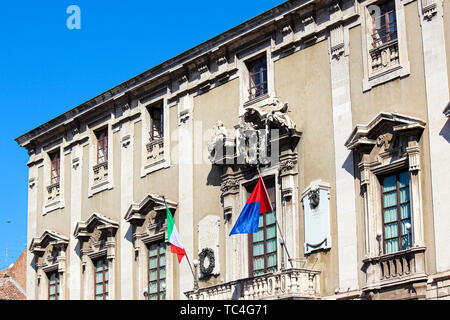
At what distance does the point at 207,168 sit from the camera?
30.7 meters

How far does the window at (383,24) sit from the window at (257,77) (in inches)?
174

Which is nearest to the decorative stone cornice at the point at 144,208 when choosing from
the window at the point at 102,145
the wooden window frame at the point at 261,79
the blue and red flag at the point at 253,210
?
the window at the point at 102,145

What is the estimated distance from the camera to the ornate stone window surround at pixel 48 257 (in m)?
36.3

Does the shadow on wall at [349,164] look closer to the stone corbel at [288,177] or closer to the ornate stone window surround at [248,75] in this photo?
the stone corbel at [288,177]

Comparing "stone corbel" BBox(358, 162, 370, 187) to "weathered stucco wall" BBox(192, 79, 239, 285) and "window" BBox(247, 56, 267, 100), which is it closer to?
"window" BBox(247, 56, 267, 100)

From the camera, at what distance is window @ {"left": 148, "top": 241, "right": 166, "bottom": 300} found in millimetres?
31922

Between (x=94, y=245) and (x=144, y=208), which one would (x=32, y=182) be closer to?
(x=94, y=245)

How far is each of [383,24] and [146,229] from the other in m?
10.9

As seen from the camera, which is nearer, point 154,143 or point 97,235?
point 154,143

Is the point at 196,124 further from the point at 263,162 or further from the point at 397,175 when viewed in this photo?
the point at 397,175

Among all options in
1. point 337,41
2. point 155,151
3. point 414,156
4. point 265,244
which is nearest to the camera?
point 414,156

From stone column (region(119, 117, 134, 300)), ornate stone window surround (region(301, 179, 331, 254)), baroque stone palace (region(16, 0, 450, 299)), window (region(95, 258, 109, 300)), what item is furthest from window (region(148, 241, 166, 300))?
Answer: ornate stone window surround (region(301, 179, 331, 254))

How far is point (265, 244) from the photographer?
92.5 feet

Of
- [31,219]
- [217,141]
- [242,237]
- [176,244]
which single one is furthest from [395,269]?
[31,219]
